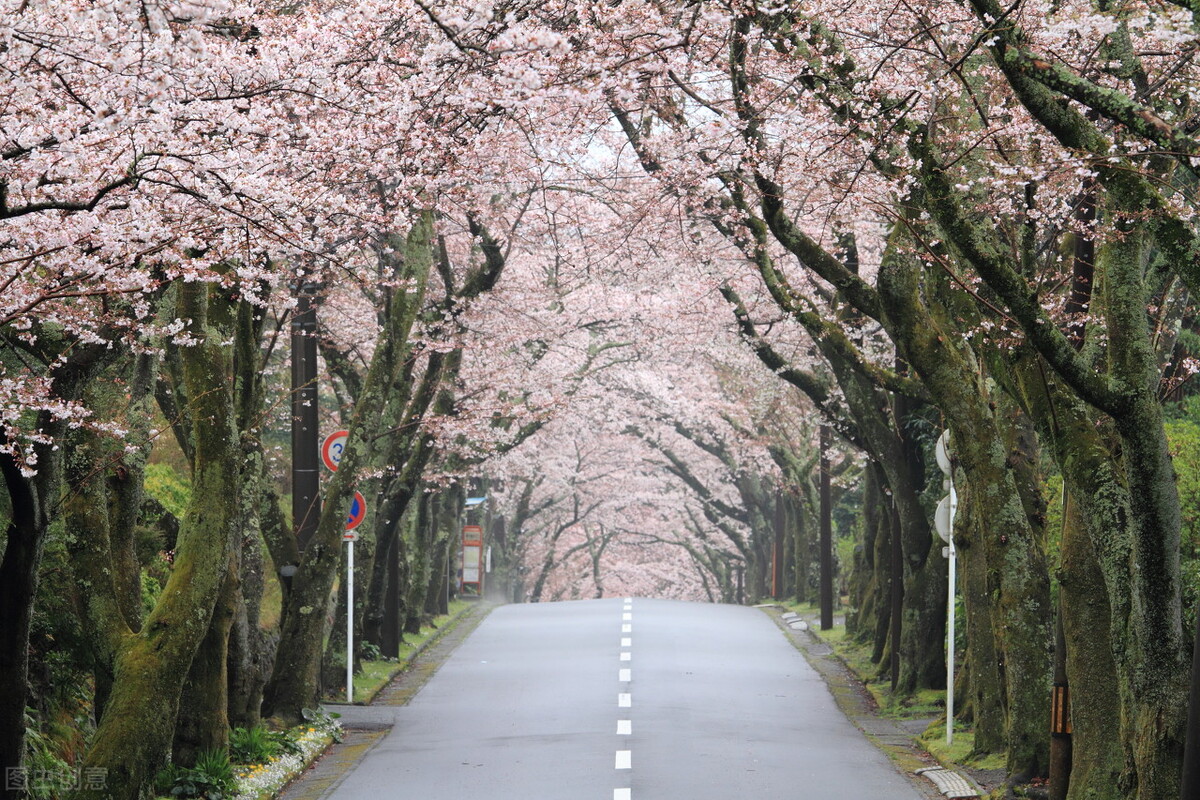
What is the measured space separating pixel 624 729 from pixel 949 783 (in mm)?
4358

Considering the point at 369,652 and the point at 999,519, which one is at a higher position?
the point at 999,519

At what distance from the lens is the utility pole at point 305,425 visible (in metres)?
16.3

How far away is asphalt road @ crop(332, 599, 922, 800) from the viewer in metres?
12.5

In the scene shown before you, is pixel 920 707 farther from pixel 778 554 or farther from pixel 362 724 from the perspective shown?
pixel 778 554

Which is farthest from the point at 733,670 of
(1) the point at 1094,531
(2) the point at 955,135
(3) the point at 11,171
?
(3) the point at 11,171

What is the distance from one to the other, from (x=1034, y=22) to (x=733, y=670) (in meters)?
13.5

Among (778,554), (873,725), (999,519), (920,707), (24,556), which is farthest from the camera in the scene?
(778,554)

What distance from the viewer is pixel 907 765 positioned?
14102 millimetres

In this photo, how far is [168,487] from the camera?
63.7 feet

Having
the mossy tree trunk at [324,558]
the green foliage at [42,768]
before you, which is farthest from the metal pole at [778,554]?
the green foliage at [42,768]

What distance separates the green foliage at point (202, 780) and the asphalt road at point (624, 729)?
1.11m

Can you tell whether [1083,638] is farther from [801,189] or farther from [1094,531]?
[801,189]

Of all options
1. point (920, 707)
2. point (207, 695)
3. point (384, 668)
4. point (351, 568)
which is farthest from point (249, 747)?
point (384, 668)

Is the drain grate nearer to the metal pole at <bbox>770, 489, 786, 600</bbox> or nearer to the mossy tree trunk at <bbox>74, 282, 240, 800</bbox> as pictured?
the mossy tree trunk at <bbox>74, 282, 240, 800</bbox>
